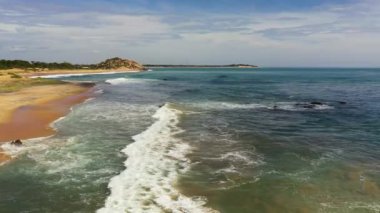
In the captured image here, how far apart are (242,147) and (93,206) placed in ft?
32.7

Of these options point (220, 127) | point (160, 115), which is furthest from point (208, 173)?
point (160, 115)

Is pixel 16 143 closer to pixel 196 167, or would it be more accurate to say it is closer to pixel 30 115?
pixel 196 167

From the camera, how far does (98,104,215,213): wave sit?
40.9 feet

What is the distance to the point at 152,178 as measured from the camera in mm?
15328

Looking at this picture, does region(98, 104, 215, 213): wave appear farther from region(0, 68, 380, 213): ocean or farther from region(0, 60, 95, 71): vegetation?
region(0, 60, 95, 71): vegetation

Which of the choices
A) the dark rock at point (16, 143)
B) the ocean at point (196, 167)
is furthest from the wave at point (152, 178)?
the dark rock at point (16, 143)

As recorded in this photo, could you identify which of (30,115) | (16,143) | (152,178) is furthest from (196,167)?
(30,115)

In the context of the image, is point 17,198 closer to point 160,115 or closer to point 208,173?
point 208,173

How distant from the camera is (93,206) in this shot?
12.4m

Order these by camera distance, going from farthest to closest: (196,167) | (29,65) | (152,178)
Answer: (29,65) < (196,167) < (152,178)

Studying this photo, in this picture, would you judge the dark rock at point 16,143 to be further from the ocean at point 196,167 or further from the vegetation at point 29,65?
the vegetation at point 29,65

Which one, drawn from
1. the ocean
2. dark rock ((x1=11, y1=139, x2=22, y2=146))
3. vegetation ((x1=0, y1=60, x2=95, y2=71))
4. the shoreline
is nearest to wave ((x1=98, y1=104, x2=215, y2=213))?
the ocean

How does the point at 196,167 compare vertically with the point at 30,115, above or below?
below

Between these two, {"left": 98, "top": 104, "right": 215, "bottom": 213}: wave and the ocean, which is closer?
{"left": 98, "top": 104, "right": 215, "bottom": 213}: wave
